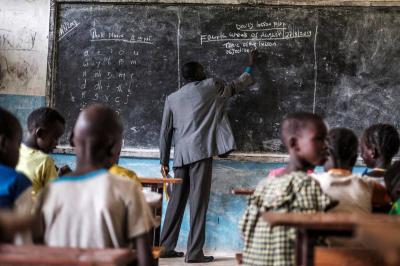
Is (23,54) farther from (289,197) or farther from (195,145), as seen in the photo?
(289,197)

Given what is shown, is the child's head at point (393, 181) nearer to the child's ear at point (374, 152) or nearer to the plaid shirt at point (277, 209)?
the child's ear at point (374, 152)

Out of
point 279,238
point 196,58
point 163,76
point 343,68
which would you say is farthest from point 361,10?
point 279,238

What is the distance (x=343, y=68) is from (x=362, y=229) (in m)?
3.91

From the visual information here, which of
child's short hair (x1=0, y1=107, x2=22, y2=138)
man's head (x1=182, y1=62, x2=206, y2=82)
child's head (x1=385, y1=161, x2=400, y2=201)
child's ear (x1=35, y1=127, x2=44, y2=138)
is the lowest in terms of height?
child's head (x1=385, y1=161, x2=400, y2=201)

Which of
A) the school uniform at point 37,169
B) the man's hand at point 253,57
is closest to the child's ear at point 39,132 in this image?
the school uniform at point 37,169

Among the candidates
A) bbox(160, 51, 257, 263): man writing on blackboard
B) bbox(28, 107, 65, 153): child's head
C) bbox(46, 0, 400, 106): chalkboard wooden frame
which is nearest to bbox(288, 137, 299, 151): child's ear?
bbox(28, 107, 65, 153): child's head

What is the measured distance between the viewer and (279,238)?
209cm

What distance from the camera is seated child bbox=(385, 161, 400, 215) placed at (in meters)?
2.50

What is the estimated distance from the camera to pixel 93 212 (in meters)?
1.75

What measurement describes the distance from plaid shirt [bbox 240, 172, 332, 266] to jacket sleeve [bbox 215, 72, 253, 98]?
2.65 m

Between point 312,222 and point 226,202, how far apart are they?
344 cm

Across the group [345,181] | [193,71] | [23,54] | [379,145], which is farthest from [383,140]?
[23,54]

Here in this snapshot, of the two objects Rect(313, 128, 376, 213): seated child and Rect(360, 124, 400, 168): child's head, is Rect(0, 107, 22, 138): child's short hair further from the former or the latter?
Rect(360, 124, 400, 168): child's head

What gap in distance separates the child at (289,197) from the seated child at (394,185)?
1.53 ft
